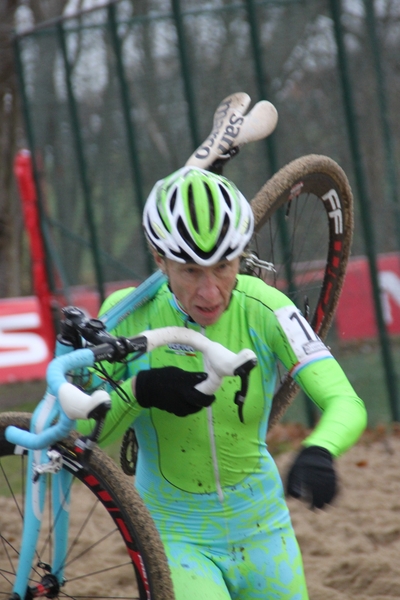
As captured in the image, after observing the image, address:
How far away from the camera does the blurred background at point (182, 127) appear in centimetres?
729

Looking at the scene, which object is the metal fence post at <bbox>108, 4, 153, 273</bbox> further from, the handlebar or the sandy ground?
the handlebar

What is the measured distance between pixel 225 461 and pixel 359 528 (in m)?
2.77

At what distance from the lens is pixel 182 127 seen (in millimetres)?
7961

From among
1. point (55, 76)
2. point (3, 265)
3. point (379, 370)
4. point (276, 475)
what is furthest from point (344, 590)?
point (3, 265)

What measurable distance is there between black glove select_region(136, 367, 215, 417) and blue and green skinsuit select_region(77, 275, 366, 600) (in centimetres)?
8

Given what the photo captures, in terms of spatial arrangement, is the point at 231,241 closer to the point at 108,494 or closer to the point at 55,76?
the point at 108,494

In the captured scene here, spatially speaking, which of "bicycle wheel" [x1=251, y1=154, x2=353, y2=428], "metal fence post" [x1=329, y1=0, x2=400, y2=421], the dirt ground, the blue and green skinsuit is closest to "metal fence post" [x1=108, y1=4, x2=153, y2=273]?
"metal fence post" [x1=329, y1=0, x2=400, y2=421]

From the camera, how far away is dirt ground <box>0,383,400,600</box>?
4691 millimetres

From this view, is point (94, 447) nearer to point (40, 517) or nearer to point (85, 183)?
point (40, 517)

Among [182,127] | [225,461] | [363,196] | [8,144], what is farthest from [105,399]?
[8,144]

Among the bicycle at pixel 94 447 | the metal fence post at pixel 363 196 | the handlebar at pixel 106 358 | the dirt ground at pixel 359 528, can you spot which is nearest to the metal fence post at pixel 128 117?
the metal fence post at pixel 363 196

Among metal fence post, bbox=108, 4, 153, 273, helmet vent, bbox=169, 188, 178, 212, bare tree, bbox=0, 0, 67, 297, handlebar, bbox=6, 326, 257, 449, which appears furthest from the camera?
bare tree, bbox=0, 0, 67, 297

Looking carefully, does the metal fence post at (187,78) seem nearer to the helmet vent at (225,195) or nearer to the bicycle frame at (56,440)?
the bicycle frame at (56,440)

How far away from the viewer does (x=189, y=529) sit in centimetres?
298
